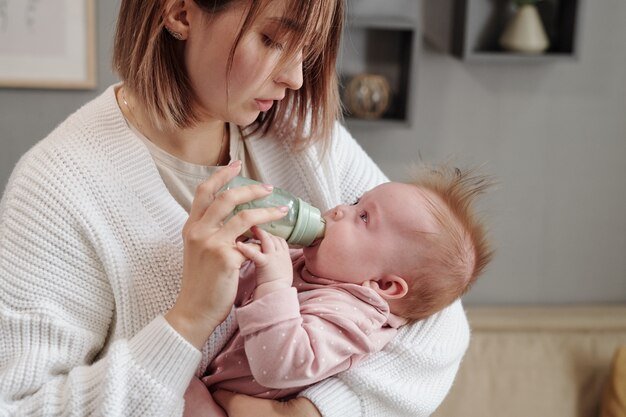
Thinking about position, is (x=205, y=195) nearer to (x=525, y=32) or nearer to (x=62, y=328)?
(x=62, y=328)

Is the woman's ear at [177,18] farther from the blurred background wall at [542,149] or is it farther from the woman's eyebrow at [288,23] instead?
the blurred background wall at [542,149]

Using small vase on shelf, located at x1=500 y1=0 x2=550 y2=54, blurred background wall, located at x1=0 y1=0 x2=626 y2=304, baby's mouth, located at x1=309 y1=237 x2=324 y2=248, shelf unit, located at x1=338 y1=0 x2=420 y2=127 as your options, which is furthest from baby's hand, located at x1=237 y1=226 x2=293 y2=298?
small vase on shelf, located at x1=500 y1=0 x2=550 y2=54

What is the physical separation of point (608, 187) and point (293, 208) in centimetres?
185

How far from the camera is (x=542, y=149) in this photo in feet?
8.96

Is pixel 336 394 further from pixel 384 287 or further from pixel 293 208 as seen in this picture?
pixel 293 208

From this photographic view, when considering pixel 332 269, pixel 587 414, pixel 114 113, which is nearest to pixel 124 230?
pixel 114 113

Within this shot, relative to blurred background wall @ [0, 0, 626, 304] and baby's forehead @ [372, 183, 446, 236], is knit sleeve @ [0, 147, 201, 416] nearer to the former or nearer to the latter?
baby's forehead @ [372, 183, 446, 236]

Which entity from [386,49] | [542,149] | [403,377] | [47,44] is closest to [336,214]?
[403,377]

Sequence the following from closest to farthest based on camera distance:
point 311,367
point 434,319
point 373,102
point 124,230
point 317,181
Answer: point 311,367
point 124,230
point 434,319
point 317,181
point 373,102

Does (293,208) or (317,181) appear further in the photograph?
(317,181)

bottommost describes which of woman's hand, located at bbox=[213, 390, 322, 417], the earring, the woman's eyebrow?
woman's hand, located at bbox=[213, 390, 322, 417]

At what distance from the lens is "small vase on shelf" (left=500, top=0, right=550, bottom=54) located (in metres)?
2.49

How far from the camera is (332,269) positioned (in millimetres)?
1324

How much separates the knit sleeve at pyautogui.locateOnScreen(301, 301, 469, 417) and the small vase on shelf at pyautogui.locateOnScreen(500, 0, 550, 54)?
127 cm
